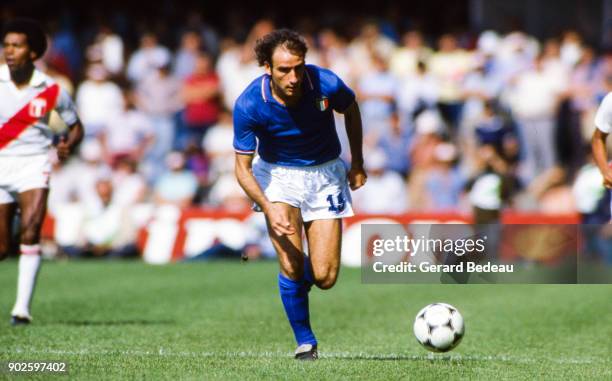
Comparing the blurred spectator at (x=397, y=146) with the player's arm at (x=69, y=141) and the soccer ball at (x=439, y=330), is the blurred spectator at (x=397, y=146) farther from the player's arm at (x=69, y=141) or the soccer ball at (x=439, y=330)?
the soccer ball at (x=439, y=330)

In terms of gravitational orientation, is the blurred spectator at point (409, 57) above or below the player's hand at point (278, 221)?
→ above

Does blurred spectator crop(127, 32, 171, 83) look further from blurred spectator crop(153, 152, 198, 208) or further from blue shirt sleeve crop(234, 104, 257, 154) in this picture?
blue shirt sleeve crop(234, 104, 257, 154)

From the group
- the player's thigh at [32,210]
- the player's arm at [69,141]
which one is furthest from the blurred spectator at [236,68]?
the player's thigh at [32,210]

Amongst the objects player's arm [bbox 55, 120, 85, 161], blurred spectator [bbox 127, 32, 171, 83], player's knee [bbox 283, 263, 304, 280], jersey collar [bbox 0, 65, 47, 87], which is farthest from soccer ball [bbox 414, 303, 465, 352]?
blurred spectator [bbox 127, 32, 171, 83]

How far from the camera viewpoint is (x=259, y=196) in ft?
28.2

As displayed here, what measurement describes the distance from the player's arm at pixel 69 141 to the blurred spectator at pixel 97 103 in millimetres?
11164

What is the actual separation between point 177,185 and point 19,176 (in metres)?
10.3

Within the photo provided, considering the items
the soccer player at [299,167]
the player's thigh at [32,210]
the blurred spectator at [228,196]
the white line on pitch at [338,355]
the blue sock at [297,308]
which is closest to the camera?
the soccer player at [299,167]

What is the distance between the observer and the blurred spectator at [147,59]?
74.4 ft

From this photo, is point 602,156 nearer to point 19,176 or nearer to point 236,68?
point 19,176

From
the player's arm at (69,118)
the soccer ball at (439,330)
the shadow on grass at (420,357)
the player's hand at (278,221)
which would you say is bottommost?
the shadow on grass at (420,357)

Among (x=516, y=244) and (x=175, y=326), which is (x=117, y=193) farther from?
(x=175, y=326)

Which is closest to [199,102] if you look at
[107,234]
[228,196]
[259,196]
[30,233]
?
[228,196]

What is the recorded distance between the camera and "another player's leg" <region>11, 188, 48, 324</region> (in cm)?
1100
